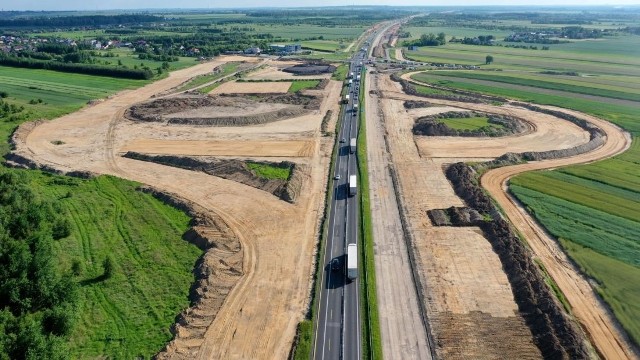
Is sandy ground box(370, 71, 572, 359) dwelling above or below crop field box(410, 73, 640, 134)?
below

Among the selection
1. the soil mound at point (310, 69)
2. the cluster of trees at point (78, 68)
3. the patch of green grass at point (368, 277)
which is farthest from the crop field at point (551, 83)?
the cluster of trees at point (78, 68)

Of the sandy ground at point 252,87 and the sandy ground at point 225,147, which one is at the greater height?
the sandy ground at point 252,87

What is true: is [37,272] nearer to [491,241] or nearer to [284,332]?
[284,332]

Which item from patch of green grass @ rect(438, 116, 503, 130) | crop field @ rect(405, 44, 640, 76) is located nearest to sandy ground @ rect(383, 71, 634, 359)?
patch of green grass @ rect(438, 116, 503, 130)

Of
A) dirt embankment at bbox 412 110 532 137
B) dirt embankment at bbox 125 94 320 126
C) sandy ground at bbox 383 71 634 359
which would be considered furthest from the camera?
dirt embankment at bbox 125 94 320 126

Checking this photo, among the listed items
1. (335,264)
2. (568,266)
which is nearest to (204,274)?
(335,264)

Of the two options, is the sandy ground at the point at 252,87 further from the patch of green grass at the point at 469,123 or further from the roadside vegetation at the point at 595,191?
the patch of green grass at the point at 469,123

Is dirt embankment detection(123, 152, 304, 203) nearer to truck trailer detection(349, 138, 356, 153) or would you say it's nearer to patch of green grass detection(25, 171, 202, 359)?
patch of green grass detection(25, 171, 202, 359)
